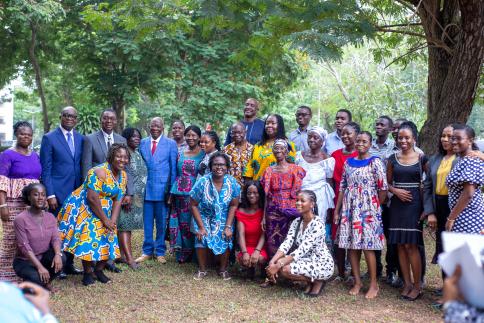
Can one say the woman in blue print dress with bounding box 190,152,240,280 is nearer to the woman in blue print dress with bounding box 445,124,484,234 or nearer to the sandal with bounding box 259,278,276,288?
the sandal with bounding box 259,278,276,288

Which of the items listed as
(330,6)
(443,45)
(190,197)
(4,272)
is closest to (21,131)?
(4,272)

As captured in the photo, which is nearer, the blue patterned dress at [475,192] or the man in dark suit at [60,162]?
the blue patterned dress at [475,192]

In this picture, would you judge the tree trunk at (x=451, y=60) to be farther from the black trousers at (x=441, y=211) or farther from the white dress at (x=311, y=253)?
the white dress at (x=311, y=253)

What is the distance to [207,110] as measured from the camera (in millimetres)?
15445

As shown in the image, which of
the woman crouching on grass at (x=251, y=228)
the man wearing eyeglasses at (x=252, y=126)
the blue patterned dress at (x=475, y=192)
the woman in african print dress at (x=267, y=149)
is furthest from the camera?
the man wearing eyeglasses at (x=252, y=126)

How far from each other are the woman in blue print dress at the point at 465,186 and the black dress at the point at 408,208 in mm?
530

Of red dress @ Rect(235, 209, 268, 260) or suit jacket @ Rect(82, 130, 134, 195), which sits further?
suit jacket @ Rect(82, 130, 134, 195)

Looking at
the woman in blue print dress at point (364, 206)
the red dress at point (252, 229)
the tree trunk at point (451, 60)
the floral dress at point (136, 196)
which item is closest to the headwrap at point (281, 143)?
the woman in blue print dress at point (364, 206)

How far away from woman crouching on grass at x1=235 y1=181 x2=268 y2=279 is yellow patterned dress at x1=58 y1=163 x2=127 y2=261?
152 centimetres

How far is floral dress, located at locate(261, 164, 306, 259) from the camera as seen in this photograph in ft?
20.3

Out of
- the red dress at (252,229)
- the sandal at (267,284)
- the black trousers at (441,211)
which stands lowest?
the sandal at (267,284)

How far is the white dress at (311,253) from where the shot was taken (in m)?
5.74

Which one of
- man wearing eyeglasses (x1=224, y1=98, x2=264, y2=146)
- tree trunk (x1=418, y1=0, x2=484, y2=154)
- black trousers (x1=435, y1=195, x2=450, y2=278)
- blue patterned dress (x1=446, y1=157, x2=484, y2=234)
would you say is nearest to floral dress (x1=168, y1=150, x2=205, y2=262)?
man wearing eyeglasses (x1=224, y1=98, x2=264, y2=146)

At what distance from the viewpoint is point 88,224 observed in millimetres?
6035
